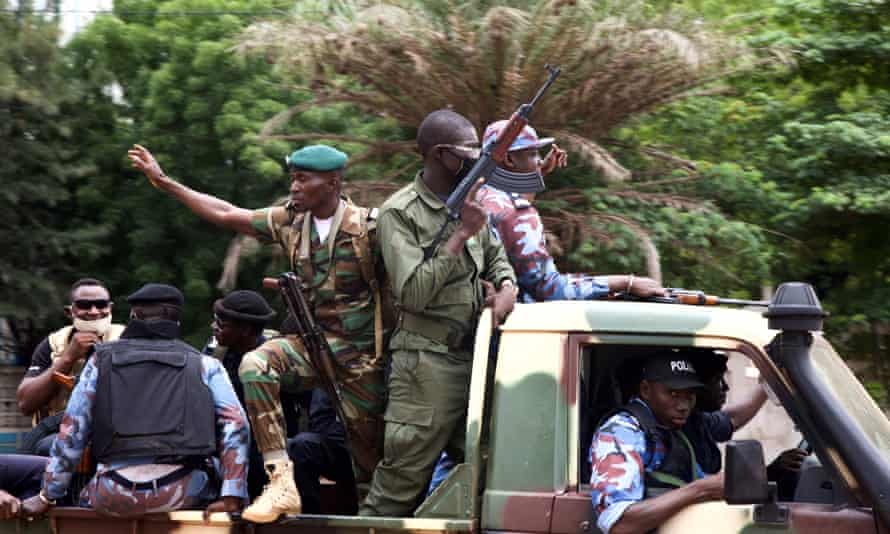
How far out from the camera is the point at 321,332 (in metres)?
4.18

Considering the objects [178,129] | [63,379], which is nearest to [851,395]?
[63,379]

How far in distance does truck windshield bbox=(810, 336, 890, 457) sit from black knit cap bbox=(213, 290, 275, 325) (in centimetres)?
224

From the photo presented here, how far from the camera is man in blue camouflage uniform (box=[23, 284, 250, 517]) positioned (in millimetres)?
4008

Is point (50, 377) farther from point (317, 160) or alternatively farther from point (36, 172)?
point (36, 172)

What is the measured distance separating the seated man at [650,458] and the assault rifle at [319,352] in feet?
2.96

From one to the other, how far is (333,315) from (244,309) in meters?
0.80

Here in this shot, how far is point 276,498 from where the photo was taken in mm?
3873

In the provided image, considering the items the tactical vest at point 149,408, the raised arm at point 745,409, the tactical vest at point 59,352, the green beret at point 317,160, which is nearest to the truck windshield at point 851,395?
the raised arm at point 745,409

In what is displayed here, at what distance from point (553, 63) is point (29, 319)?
5.10 meters

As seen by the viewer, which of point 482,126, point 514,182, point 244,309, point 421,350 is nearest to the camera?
point 421,350

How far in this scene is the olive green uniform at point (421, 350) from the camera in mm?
3961

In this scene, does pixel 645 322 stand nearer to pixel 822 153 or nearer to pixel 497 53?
pixel 497 53

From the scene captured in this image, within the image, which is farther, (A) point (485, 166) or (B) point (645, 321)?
(A) point (485, 166)

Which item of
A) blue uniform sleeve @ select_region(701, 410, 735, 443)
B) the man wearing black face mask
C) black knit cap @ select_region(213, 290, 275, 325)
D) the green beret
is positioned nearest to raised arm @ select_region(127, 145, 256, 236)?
the green beret
